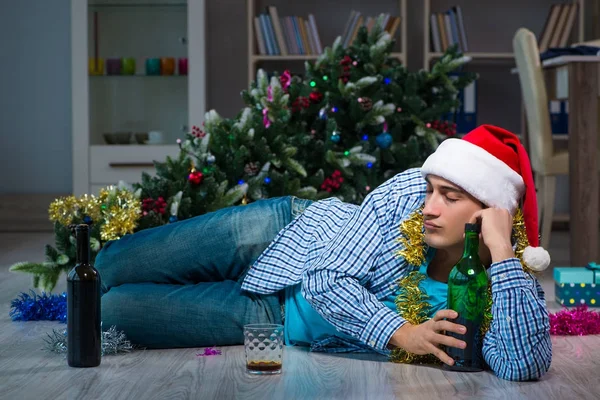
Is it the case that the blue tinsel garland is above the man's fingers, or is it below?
below

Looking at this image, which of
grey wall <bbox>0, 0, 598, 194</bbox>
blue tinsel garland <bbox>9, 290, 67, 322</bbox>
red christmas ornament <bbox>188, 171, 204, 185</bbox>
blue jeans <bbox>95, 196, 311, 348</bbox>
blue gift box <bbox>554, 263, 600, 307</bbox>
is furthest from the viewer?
grey wall <bbox>0, 0, 598, 194</bbox>

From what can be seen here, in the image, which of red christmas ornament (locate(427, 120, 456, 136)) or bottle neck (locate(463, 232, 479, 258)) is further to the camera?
red christmas ornament (locate(427, 120, 456, 136))

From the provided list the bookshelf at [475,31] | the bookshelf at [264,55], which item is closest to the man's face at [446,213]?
the bookshelf at [475,31]

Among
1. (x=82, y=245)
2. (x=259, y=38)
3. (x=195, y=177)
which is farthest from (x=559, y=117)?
(x=82, y=245)

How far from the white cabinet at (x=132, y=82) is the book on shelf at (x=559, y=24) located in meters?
2.03

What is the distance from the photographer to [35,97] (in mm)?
6043

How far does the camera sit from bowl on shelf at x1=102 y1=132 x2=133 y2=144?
5.54 m

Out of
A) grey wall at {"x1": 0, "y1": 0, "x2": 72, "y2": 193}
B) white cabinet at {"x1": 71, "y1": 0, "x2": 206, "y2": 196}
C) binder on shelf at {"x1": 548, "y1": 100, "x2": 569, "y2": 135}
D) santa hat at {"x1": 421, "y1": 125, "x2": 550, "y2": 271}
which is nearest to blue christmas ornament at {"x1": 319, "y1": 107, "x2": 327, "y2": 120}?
santa hat at {"x1": 421, "y1": 125, "x2": 550, "y2": 271}

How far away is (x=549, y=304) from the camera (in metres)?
3.14

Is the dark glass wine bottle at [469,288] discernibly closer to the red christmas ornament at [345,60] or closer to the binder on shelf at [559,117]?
the red christmas ornament at [345,60]

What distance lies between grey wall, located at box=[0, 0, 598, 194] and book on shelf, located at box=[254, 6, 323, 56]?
30cm

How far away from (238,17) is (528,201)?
4221 millimetres

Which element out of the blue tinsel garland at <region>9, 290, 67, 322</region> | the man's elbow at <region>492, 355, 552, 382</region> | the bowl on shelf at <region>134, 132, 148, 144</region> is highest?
the bowl on shelf at <region>134, 132, 148, 144</region>

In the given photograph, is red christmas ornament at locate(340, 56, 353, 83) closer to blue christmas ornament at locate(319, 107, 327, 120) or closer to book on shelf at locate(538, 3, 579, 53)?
blue christmas ornament at locate(319, 107, 327, 120)
